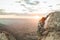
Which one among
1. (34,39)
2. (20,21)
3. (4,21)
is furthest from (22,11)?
(34,39)

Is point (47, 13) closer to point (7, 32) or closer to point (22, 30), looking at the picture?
point (22, 30)

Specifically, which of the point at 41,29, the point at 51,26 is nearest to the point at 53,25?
the point at 51,26

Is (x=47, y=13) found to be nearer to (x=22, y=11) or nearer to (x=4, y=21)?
(x=22, y=11)

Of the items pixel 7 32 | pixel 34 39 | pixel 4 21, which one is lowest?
pixel 34 39

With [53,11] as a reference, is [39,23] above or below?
below

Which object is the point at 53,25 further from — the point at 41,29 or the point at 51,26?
the point at 41,29

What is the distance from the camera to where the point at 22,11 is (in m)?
1.74

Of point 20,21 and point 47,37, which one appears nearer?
point 47,37

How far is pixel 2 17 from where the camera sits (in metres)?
1.73

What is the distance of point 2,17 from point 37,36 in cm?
43

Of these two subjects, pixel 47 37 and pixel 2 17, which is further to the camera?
pixel 2 17

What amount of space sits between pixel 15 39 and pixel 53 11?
0.51 m

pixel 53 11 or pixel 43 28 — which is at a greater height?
pixel 53 11

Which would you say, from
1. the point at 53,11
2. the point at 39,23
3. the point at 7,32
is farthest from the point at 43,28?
the point at 7,32
